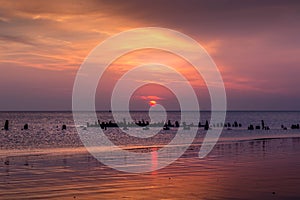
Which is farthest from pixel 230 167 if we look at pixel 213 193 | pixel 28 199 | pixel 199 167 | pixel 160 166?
pixel 28 199

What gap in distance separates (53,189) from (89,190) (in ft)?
4.84

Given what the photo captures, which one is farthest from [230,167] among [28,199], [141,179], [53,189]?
[28,199]

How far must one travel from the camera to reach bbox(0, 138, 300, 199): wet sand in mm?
17031

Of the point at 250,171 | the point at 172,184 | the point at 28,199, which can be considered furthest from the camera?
the point at 250,171

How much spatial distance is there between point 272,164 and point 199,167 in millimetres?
4479

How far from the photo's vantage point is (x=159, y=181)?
2064cm

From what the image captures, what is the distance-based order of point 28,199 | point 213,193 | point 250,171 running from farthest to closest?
point 250,171 < point 213,193 < point 28,199

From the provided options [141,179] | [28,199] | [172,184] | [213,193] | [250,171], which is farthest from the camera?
[250,171]

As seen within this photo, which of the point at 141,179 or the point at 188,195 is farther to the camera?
the point at 141,179

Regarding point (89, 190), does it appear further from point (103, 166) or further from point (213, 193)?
point (103, 166)

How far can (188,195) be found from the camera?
1683 cm

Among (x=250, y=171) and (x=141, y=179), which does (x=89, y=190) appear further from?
(x=250, y=171)

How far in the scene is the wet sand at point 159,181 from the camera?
671 inches

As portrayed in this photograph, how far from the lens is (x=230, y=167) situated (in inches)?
1025
